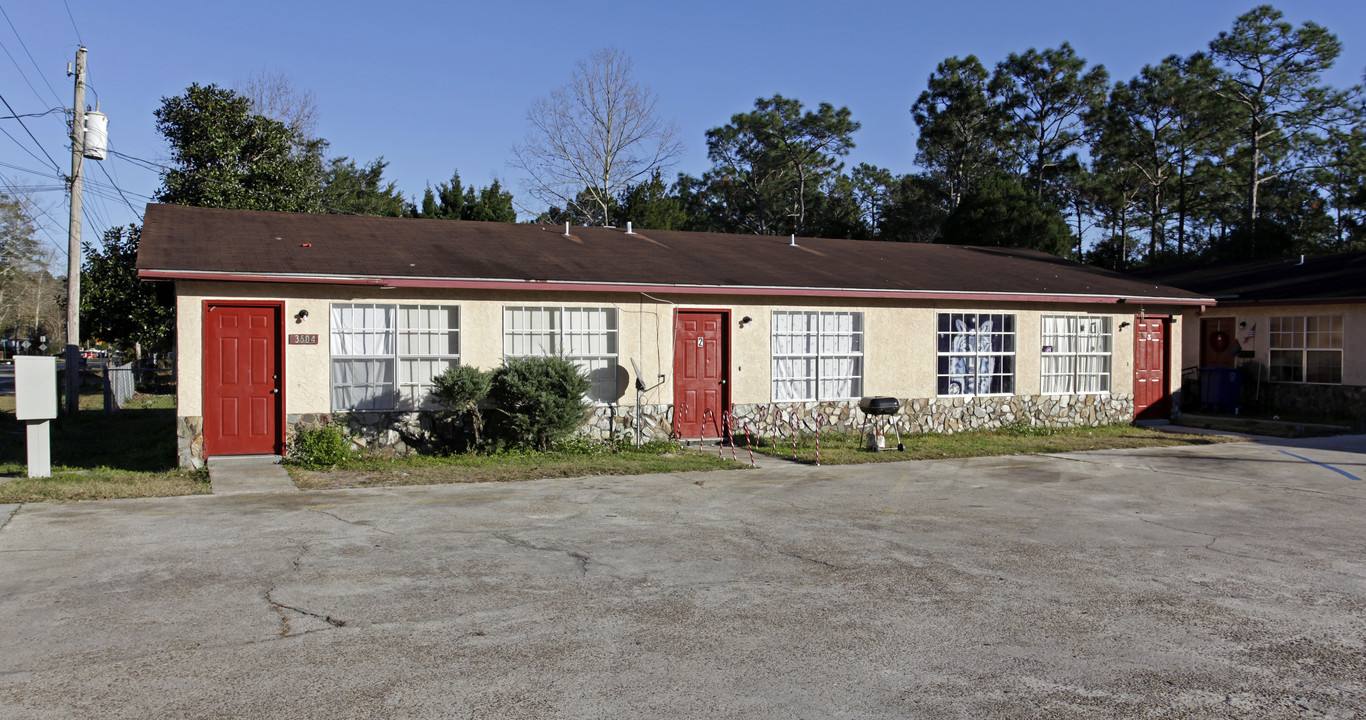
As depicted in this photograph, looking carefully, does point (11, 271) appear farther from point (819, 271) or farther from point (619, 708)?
point (619, 708)

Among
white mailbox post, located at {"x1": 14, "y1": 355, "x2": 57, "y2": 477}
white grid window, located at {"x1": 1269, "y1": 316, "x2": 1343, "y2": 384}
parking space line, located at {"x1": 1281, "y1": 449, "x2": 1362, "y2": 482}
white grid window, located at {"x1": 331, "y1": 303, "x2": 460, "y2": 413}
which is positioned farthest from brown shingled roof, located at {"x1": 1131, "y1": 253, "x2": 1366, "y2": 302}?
white mailbox post, located at {"x1": 14, "y1": 355, "x2": 57, "y2": 477}

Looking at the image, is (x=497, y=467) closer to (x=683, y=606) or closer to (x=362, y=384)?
(x=362, y=384)

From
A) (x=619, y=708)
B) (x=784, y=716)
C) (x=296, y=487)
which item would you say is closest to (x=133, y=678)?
(x=619, y=708)

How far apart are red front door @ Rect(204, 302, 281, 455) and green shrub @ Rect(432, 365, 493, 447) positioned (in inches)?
85.0

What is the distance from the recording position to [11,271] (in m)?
51.2

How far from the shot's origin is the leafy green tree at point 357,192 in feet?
129

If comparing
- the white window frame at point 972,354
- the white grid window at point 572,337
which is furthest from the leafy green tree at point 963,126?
the white grid window at point 572,337

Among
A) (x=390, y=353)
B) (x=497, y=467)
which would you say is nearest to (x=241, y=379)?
(x=390, y=353)

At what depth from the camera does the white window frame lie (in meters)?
16.8

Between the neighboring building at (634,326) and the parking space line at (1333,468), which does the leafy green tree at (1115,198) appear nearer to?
the neighboring building at (634,326)

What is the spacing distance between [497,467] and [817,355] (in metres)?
6.01

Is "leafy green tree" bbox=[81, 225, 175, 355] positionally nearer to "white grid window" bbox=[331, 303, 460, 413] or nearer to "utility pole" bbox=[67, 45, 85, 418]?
"utility pole" bbox=[67, 45, 85, 418]

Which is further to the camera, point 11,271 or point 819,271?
point 11,271

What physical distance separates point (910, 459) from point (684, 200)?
38.8 m
